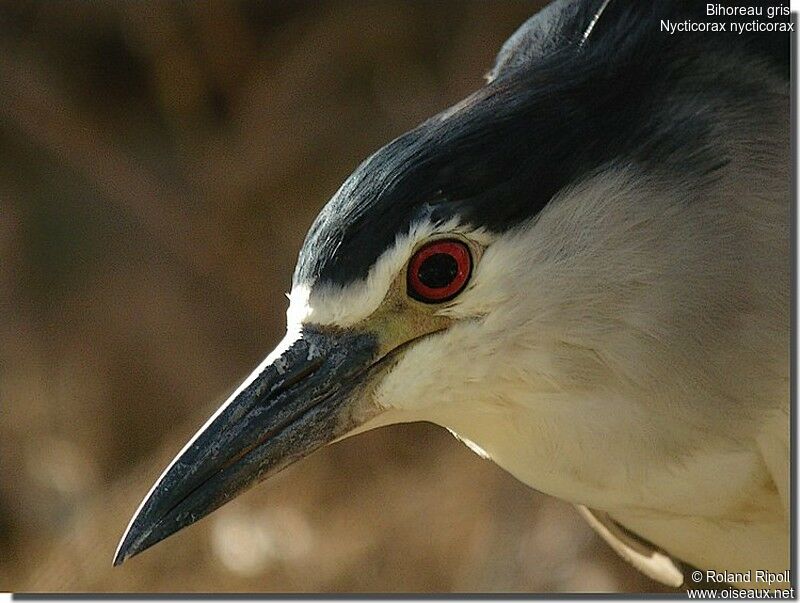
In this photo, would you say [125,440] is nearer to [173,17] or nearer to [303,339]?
[173,17]

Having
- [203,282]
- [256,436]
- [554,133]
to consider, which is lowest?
[256,436]

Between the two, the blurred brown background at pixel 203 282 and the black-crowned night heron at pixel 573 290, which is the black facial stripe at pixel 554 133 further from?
the blurred brown background at pixel 203 282

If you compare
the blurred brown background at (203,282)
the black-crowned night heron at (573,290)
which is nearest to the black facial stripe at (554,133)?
the black-crowned night heron at (573,290)

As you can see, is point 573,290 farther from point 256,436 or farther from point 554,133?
point 256,436

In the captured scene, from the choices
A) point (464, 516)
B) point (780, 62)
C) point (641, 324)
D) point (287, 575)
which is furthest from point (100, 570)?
point (780, 62)

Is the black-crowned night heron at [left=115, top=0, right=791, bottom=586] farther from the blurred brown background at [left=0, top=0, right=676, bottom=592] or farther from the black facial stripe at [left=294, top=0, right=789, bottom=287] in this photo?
the blurred brown background at [left=0, top=0, right=676, bottom=592]

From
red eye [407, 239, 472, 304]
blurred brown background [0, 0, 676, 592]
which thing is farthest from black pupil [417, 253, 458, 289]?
blurred brown background [0, 0, 676, 592]

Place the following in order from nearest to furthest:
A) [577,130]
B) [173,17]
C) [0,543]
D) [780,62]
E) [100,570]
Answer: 1. [577,130]
2. [780,62]
3. [100,570]
4. [173,17]
5. [0,543]

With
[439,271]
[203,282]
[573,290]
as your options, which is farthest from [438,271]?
[203,282]
